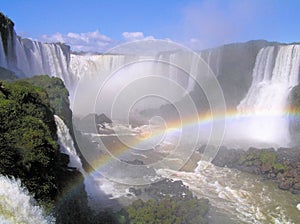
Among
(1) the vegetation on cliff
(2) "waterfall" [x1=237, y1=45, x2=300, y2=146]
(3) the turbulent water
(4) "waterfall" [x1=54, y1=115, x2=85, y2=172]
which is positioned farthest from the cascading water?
(2) "waterfall" [x1=237, y1=45, x2=300, y2=146]

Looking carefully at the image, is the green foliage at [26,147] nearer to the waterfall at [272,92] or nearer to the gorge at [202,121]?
the gorge at [202,121]

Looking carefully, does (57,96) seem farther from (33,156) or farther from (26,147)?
(33,156)

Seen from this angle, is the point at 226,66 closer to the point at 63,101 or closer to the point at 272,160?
the point at 272,160

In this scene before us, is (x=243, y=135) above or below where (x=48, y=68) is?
below

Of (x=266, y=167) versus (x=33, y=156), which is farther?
(x=266, y=167)

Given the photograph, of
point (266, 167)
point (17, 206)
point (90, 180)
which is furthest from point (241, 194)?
point (17, 206)

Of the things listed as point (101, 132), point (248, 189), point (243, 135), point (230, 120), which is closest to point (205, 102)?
point (230, 120)

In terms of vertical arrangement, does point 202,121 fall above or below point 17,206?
above

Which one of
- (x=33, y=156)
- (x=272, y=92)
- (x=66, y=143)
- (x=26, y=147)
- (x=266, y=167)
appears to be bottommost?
(x=266, y=167)
